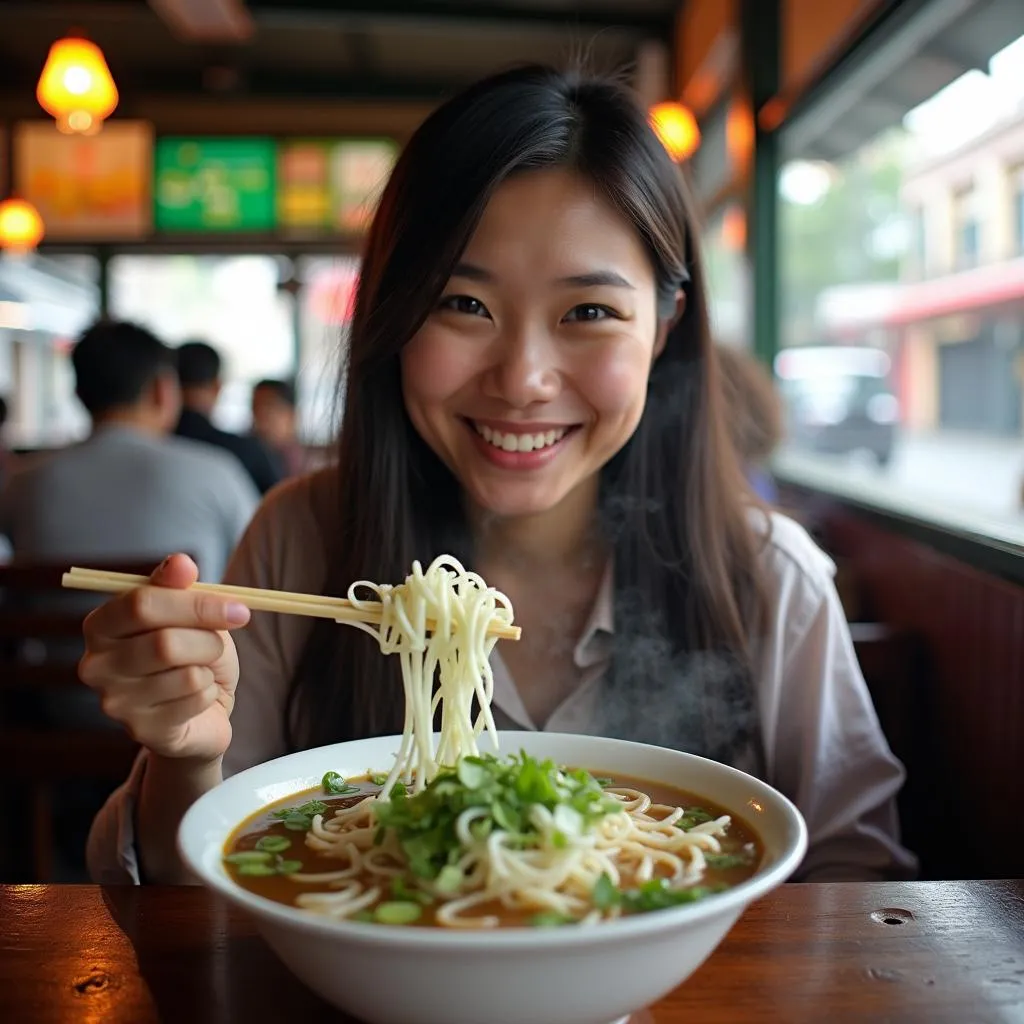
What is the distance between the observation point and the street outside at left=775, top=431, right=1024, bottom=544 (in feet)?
8.36

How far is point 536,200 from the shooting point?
145 centimetres

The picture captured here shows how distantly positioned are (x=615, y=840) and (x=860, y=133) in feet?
12.3

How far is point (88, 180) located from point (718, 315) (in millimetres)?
6722

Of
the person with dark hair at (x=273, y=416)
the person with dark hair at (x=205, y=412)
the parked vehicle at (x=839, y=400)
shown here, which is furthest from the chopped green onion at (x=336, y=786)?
the person with dark hair at (x=273, y=416)

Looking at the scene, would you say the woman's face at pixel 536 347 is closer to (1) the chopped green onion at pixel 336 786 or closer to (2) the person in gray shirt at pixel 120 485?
(1) the chopped green onion at pixel 336 786

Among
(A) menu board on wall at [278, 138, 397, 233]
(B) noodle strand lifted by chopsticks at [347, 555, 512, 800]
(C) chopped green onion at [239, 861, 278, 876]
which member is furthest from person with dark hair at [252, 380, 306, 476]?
(C) chopped green onion at [239, 861, 278, 876]

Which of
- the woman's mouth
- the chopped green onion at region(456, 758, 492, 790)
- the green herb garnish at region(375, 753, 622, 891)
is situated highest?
the woman's mouth

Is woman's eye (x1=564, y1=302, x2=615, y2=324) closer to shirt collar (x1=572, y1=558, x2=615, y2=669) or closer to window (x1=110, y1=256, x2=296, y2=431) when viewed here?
shirt collar (x1=572, y1=558, x2=615, y2=669)

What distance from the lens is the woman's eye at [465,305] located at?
1.44 m

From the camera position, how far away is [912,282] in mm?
3680

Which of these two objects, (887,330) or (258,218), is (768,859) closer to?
(887,330)

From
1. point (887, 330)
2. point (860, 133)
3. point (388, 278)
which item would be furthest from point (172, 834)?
point (860, 133)

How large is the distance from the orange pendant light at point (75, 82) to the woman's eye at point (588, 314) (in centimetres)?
485

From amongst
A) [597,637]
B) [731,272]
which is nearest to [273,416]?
[731,272]
